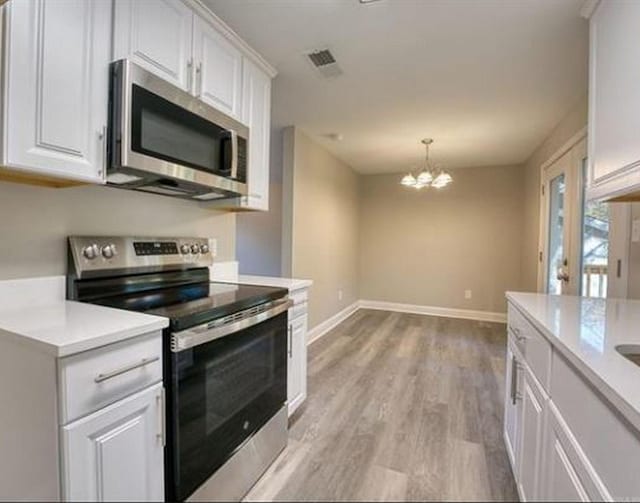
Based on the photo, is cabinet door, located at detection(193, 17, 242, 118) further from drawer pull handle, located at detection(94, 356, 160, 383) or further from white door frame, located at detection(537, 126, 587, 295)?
white door frame, located at detection(537, 126, 587, 295)

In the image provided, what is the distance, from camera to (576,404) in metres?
0.83

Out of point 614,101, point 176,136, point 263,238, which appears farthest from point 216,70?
point 263,238

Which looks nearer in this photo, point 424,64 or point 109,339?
point 109,339

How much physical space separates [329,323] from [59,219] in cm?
326

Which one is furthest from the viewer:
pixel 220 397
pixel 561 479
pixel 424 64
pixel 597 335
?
pixel 424 64

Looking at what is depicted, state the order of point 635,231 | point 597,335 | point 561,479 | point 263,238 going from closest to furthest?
point 561,479, point 597,335, point 635,231, point 263,238

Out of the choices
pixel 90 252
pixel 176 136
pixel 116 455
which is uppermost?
pixel 176 136

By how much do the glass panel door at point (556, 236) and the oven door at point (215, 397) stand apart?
2.55 m

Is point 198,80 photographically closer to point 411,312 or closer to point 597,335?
point 597,335

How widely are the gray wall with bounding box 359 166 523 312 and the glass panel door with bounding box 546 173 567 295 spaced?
1.43 metres

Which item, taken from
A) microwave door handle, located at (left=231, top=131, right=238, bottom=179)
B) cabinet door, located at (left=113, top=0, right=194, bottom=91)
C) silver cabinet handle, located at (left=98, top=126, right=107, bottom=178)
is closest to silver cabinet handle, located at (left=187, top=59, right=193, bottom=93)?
cabinet door, located at (left=113, top=0, right=194, bottom=91)

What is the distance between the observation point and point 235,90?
182 centimetres

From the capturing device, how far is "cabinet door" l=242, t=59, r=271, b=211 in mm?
1933

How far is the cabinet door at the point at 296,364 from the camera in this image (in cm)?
189
